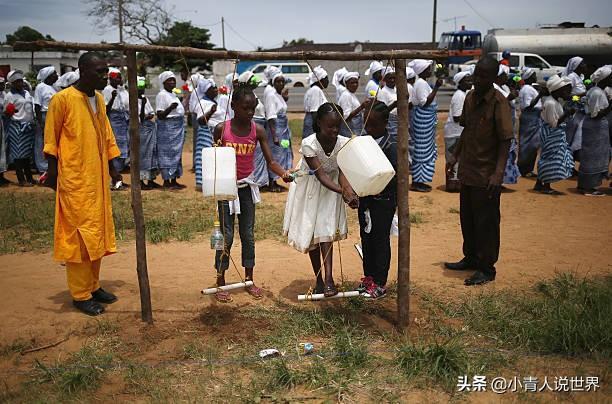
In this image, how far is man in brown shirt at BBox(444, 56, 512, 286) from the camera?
4.96 metres

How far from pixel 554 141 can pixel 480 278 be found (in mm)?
4977

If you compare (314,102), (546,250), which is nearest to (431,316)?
(546,250)

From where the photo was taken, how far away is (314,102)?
963 centimetres

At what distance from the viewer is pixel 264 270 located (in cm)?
→ 563

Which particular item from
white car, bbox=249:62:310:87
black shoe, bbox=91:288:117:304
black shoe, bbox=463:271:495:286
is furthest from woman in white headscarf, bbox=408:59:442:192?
white car, bbox=249:62:310:87

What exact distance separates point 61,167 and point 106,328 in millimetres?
1262

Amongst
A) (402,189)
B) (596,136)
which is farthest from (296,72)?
(402,189)

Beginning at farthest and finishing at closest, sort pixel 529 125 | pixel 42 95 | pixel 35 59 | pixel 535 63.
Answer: pixel 35 59
pixel 535 63
pixel 529 125
pixel 42 95

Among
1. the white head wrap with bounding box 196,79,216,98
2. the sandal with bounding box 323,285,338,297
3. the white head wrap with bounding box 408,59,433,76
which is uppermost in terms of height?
the white head wrap with bounding box 408,59,433,76

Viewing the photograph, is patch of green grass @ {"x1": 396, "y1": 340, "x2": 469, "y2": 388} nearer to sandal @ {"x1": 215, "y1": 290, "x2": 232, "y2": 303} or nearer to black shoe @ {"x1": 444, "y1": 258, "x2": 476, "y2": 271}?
sandal @ {"x1": 215, "y1": 290, "x2": 232, "y2": 303}

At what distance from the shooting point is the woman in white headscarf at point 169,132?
31.5 feet

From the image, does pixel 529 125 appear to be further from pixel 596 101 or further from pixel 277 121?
pixel 277 121

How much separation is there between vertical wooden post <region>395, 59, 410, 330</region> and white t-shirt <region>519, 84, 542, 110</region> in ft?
23.7

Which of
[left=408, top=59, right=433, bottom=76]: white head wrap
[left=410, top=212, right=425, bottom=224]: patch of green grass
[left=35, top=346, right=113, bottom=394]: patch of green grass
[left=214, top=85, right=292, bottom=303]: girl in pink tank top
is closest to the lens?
[left=35, top=346, right=113, bottom=394]: patch of green grass
